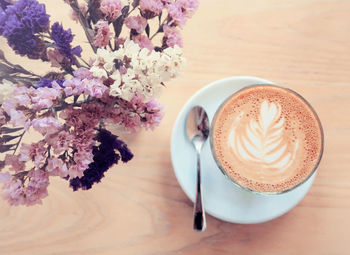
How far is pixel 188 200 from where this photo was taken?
88 centimetres

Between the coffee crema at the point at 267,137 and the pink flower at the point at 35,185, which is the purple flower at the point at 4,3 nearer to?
the pink flower at the point at 35,185

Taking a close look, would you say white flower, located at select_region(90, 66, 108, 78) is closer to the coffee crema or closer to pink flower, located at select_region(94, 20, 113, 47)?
pink flower, located at select_region(94, 20, 113, 47)

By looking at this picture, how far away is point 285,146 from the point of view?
782 millimetres

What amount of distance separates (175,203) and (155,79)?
0.45 m

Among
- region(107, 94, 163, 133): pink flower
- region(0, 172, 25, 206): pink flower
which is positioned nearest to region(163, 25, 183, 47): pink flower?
region(107, 94, 163, 133): pink flower

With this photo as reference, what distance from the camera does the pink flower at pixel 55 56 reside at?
0.56 metres

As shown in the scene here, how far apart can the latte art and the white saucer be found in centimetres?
9

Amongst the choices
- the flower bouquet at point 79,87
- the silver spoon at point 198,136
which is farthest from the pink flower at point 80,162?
the silver spoon at point 198,136

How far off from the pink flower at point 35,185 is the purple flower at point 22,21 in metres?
0.21

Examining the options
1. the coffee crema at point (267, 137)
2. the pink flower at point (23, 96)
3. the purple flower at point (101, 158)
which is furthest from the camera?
the coffee crema at point (267, 137)

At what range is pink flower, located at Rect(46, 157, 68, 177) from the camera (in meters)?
0.55

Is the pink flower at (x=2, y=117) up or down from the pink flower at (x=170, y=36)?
down

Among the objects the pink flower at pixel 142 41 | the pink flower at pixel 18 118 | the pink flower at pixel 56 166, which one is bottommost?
the pink flower at pixel 56 166

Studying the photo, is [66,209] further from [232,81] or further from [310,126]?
[310,126]
